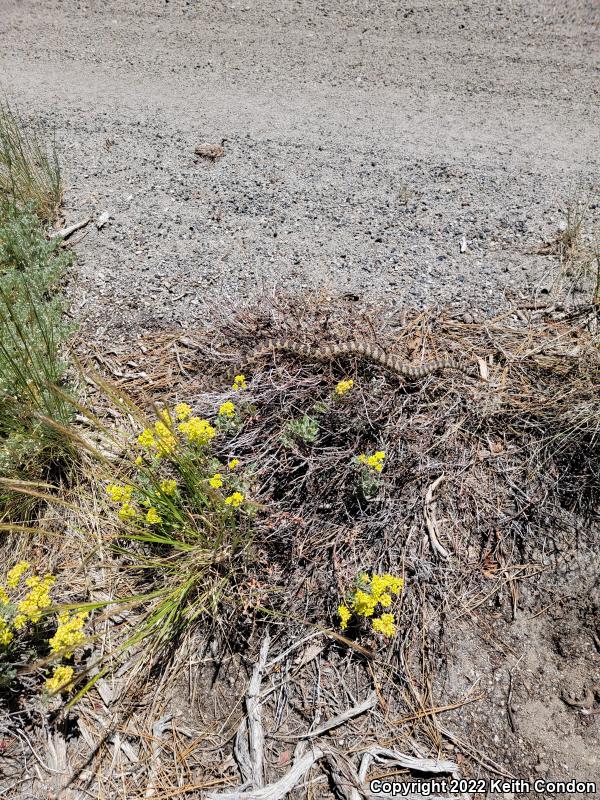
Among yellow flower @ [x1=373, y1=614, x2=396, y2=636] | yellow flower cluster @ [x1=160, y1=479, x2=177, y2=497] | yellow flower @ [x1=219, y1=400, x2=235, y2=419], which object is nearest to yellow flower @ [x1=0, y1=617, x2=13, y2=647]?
yellow flower cluster @ [x1=160, y1=479, x2=177, y2=497]

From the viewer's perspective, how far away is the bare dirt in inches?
137

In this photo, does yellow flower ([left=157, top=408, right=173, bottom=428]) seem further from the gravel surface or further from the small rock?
the small rock

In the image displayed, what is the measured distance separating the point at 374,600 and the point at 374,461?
851 mm

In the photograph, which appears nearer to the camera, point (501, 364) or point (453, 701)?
point (453, 701)

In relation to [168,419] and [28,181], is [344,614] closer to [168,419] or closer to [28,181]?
[168,419]

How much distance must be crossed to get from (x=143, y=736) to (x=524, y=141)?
6.86 meters

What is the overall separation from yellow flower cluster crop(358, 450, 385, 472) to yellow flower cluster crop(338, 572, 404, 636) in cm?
69

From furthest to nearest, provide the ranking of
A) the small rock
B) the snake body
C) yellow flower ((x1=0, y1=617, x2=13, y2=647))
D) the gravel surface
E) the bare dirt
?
the small rock < the gravel surface < the snake body < the bare dirt < yellow flower ((x1=0, y1=617, x2=13, y2=647))

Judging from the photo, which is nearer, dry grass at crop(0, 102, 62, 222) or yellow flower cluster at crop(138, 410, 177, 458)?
yellow flower cluster at crop(138, 410, 177, 458)

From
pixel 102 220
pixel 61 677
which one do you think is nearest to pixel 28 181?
pixel 102 220

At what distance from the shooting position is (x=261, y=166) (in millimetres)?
6082

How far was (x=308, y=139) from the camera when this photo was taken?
6.52 m

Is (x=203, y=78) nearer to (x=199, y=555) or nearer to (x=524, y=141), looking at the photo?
(x=524, y=141)

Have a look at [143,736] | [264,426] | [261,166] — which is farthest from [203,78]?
[143,736]
